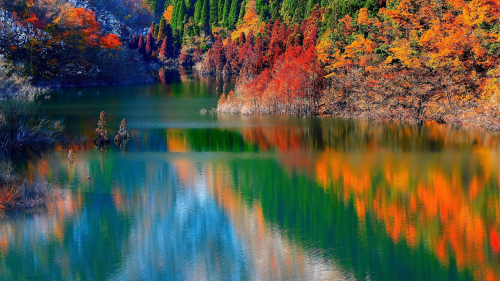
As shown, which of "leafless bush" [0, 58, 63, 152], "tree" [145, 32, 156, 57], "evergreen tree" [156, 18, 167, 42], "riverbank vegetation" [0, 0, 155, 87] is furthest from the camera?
"evergreen tree" [156, 18, 167, 42]

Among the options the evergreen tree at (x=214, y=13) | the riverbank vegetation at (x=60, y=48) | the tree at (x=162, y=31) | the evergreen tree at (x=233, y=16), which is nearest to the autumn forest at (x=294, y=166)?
the riverbank vegetation at (x=60, y=48)

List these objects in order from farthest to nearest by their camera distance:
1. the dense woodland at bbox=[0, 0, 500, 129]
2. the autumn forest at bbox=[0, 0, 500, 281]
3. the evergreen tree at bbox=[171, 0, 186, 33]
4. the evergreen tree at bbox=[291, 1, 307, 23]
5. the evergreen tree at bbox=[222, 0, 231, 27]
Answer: the evergreen tree at bbox=[171, 0, 186, 33] < the evergreen tree at bbox=[222, 0, 231, 27] < the evergreen tree at bbox=[291, 1, 307, 23] < the dense woodland at bbox=[0, 0, 500, 129] < the autumn forest at bbox=[0, 0, 500, 281]

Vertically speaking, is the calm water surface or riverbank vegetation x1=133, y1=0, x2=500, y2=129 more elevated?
riverbank vegetation x1=133, y1=0, x2=500, y2=129

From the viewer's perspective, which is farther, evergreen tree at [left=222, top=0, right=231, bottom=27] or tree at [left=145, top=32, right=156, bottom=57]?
evergreen tree at [left=222, top=0, right=231, bottom=27]

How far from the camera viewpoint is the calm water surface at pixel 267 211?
14.8 m

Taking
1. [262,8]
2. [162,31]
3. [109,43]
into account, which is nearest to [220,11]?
[162,31]

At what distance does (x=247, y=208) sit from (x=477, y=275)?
26.3 ft

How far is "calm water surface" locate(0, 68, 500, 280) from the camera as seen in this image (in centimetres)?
1475

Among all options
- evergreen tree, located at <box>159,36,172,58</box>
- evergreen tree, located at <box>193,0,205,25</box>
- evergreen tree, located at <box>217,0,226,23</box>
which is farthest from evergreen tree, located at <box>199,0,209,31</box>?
evergreen tree, located at <box>159,36,172,58</box>

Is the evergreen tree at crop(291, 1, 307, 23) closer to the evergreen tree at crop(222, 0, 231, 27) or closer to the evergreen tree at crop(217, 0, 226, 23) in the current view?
the evergreen tree at crop(222, 0, 231, 27)

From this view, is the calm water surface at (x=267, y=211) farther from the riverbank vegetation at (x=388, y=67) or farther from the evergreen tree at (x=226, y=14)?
the evergreen tree at (x=226, y=14)

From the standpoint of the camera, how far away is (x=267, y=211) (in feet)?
63.6

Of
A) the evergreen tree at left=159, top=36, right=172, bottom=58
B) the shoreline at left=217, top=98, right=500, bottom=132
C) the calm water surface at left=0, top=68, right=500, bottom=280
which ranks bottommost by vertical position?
the calm water surface at left=0, top=68, right=500, bottom=280

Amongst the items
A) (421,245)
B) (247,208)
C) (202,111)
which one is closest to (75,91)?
(202,111)
